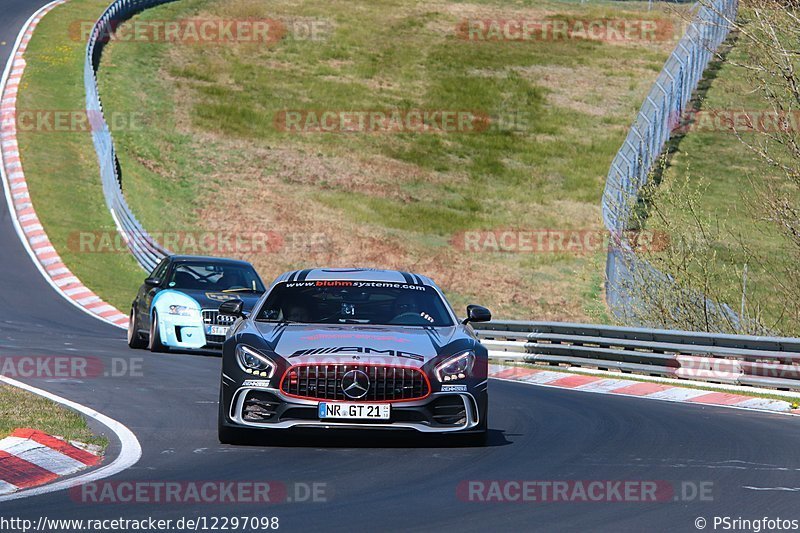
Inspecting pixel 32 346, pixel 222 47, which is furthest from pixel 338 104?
pixel 32 346

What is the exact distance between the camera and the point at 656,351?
1981 centimetres

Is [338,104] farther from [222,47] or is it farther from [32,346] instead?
[32,346]

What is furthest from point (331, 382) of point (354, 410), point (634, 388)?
point (634, 388)

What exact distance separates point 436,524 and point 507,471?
2.17m

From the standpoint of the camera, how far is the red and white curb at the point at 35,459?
8578mm

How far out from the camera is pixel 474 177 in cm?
5078

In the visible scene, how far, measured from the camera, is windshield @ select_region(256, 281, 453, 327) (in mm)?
11438

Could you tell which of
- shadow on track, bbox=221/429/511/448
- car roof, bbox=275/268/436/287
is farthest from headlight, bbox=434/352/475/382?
car roof, bbox=275/268/436/287

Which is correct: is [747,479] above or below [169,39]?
below

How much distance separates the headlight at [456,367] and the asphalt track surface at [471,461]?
59cm

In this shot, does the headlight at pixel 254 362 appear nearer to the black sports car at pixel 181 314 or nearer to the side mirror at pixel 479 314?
the side mirror at pixel 479 314

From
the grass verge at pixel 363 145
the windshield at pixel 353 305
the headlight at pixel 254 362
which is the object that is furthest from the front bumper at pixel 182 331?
the grass verge at pixel 363 145

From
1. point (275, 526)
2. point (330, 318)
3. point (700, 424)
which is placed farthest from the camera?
point (700, 424)

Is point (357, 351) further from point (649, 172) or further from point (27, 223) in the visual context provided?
point (27, 223)
